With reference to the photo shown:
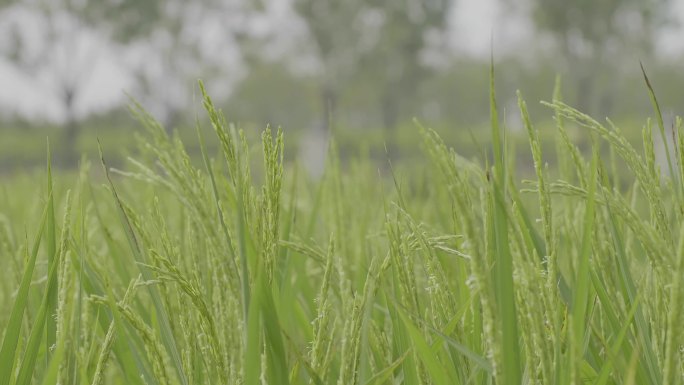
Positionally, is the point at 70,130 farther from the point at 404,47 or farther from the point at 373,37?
the point at 404,47

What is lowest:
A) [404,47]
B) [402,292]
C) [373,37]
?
[402,292]

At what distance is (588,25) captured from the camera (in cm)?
1498

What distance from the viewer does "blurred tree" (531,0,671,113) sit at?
14.9m

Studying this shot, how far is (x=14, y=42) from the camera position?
773 inches

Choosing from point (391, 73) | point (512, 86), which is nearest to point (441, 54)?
point (391, 73)

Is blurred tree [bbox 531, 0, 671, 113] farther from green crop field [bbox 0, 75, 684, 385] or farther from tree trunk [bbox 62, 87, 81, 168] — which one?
green crop field [bbox 0, 75, 684, 385]

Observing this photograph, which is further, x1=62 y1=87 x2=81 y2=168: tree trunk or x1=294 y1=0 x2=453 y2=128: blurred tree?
x1=62 y1=87 x2=81 y2=168: tree trunk

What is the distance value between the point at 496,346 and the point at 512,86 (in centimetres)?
4104

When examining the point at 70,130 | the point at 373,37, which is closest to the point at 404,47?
the point at 373,37

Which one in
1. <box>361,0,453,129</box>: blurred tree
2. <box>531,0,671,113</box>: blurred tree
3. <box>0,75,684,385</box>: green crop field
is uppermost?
<box>361,0,453,129</box>: blurred tree

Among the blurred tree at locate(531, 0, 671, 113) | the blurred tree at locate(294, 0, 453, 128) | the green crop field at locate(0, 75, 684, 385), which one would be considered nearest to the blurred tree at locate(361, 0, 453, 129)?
the blurred tree at locate(294, 0, 453, 128)

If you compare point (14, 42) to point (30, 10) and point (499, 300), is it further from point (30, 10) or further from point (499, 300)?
point (499, 300)

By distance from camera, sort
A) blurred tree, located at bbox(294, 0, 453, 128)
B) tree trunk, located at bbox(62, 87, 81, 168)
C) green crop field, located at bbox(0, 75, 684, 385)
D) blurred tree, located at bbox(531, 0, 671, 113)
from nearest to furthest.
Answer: green crop field, located at bbox(0, 75, 684, 385)
blurred tree, located at bbox(531, 0, 671, 113)
blurred tree, located at bbox(294, 0, 453, 128)
tree trunk, located at bbox(62, 87, 81, 168)

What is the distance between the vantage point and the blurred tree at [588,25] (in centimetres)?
1487
